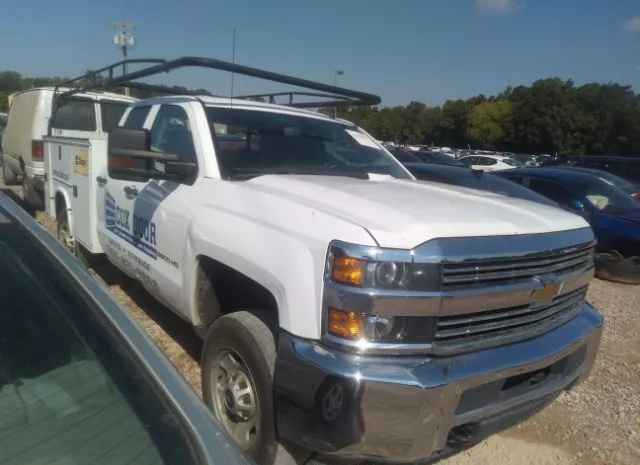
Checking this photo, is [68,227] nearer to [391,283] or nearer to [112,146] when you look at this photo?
[112,146]

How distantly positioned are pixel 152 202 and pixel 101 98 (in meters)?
6.35

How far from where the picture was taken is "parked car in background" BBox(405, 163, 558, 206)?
23.5 feet

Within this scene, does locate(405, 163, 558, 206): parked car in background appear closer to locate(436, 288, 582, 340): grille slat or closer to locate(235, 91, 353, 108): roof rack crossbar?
locate(235, 91, 353, 108): roof rack crossbar

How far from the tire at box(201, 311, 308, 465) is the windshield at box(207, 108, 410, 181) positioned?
965mm

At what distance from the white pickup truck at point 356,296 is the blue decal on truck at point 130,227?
15 cm

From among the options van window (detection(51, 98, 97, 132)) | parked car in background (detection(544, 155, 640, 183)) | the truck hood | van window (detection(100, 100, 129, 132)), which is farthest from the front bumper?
parked car in background (detection(544, 155, 640, 183))

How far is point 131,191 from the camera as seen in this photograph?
412 centimetres

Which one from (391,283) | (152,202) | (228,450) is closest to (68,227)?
(152,202)

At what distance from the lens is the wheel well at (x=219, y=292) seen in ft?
10.2

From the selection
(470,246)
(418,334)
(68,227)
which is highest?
(470,246)

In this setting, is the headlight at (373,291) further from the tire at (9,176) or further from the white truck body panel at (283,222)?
the tire at (9,176)

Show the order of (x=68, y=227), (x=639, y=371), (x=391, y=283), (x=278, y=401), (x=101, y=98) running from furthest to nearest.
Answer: (x=101, y=98), (x=68, y=227), (x=639, y=371), (x=278, y=401), (x=391, y=283)

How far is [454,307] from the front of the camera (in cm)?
223

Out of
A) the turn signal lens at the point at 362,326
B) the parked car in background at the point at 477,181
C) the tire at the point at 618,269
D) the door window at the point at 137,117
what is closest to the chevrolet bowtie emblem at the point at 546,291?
the turn signal lens at the point at 362,326
